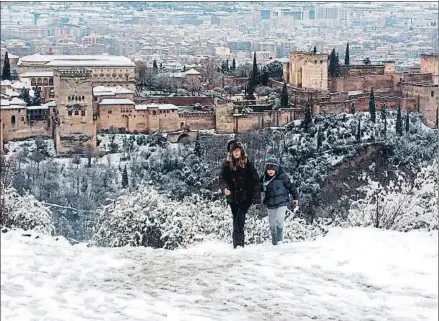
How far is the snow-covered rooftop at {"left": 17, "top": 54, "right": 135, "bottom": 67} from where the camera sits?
20.2 m

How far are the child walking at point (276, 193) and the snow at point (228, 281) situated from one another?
0.32 ft

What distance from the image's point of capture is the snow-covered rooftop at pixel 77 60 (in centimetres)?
2022

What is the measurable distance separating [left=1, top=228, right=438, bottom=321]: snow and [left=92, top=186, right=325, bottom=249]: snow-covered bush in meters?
1.13

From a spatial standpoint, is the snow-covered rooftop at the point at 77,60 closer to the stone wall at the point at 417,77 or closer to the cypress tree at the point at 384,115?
the cypress tree at the point at 384,115

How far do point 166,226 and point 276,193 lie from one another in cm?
137

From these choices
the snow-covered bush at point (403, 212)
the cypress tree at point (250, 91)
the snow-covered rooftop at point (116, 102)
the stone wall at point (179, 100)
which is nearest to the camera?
the snow-covered bush at point (403, 212)

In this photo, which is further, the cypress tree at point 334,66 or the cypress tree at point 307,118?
the cypress tree at point 334,66

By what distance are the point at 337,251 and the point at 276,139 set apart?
13.7 m

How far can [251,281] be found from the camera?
8.86 ft

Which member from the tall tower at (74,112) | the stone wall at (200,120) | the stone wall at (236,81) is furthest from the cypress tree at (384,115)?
the tall tower at (74,112)

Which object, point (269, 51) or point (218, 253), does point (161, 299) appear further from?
point (269, 51)

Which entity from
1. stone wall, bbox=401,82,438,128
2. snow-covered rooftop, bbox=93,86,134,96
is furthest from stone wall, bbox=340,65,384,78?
snow-covered rooftop, bbox=93,86,134,96

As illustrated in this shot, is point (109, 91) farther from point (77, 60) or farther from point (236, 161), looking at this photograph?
point (236, 161)

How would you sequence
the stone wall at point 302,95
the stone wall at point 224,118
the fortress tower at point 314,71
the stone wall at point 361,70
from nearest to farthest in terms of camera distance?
the stone wall at point 224,118 < the stone wall at point 302,95 < the fortress tower at point 314,71 < the stone wall at point 361,70
